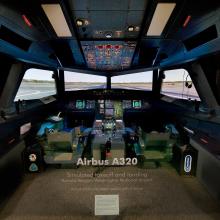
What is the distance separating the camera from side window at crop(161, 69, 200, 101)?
12.5 feet

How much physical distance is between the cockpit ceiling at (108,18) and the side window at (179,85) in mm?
1728

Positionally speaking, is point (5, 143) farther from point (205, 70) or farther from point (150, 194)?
point (205, 70)

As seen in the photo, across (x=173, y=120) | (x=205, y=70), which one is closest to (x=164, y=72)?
(x=173, y=120)

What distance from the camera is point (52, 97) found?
211 inches

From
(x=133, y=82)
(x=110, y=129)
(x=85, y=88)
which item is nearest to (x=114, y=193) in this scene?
(x=110, y=129)

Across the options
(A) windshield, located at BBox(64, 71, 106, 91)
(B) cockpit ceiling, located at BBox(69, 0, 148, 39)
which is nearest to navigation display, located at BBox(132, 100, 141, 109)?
(A) windshield, located at BBox(64, 71, 106, 91)

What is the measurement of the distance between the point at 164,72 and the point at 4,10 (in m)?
4.23

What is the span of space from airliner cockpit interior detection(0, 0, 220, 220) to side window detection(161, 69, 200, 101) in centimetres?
3

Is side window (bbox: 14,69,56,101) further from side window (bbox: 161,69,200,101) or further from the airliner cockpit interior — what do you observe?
side window (bbox: 161,69,200,101)

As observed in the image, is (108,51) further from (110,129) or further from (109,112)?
(109,112)

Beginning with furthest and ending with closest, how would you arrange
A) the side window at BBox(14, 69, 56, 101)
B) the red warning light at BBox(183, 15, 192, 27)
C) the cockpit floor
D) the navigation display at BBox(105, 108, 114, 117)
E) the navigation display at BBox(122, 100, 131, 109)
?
the navigation display at BBox(122, 100, 131, 109), the navigation display at BBox(105, 108, 114, 117), the side window at BBox(14, 69, 56, 101), the cockpit floor, the red warning light at BBox(183, 15, 192, 27)

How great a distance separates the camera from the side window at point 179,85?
3.81 meters

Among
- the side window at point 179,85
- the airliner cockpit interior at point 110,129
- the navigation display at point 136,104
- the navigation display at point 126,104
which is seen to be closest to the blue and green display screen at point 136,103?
the navigation display at point 136,104

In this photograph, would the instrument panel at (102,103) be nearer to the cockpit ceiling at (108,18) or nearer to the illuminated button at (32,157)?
the illuminated button at (32,157)
